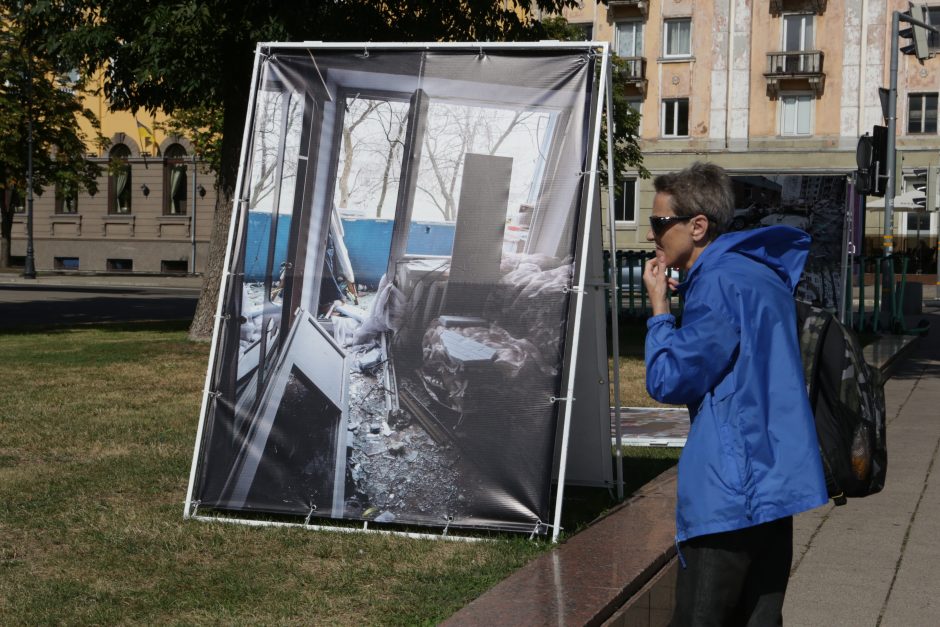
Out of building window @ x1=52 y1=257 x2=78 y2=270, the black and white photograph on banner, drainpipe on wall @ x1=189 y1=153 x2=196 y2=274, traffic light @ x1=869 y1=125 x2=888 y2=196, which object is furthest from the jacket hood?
building window @ x1=52 y1=257 x2=78 y2=270

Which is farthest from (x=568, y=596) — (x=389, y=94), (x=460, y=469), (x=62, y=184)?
(x=62, y=184)

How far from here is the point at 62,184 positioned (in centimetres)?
4303

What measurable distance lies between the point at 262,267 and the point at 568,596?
7.50 feet

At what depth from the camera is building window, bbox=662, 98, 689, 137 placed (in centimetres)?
4478

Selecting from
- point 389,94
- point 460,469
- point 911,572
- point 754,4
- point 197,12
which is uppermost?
point 754,4

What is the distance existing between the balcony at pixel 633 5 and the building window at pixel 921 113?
9.81 metres

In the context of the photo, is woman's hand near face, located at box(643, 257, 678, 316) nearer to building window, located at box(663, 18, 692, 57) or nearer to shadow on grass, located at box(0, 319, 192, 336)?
shadow on grass, located at box(0, 319, 192, 336)

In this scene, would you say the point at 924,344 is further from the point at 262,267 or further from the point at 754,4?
the point at 754,4

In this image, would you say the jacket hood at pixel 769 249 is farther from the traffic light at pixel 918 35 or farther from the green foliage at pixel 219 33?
the traffic light at pixel 918 35

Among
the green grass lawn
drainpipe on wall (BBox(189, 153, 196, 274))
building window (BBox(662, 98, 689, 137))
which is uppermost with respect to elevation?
building window (BBox(662, 98, 689, 137))

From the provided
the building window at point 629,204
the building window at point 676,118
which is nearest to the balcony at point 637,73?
the building window at point 676,118

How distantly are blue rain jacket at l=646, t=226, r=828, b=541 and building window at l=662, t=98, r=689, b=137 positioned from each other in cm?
4275

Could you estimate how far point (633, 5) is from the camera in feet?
148

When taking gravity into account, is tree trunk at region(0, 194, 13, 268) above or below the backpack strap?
above
